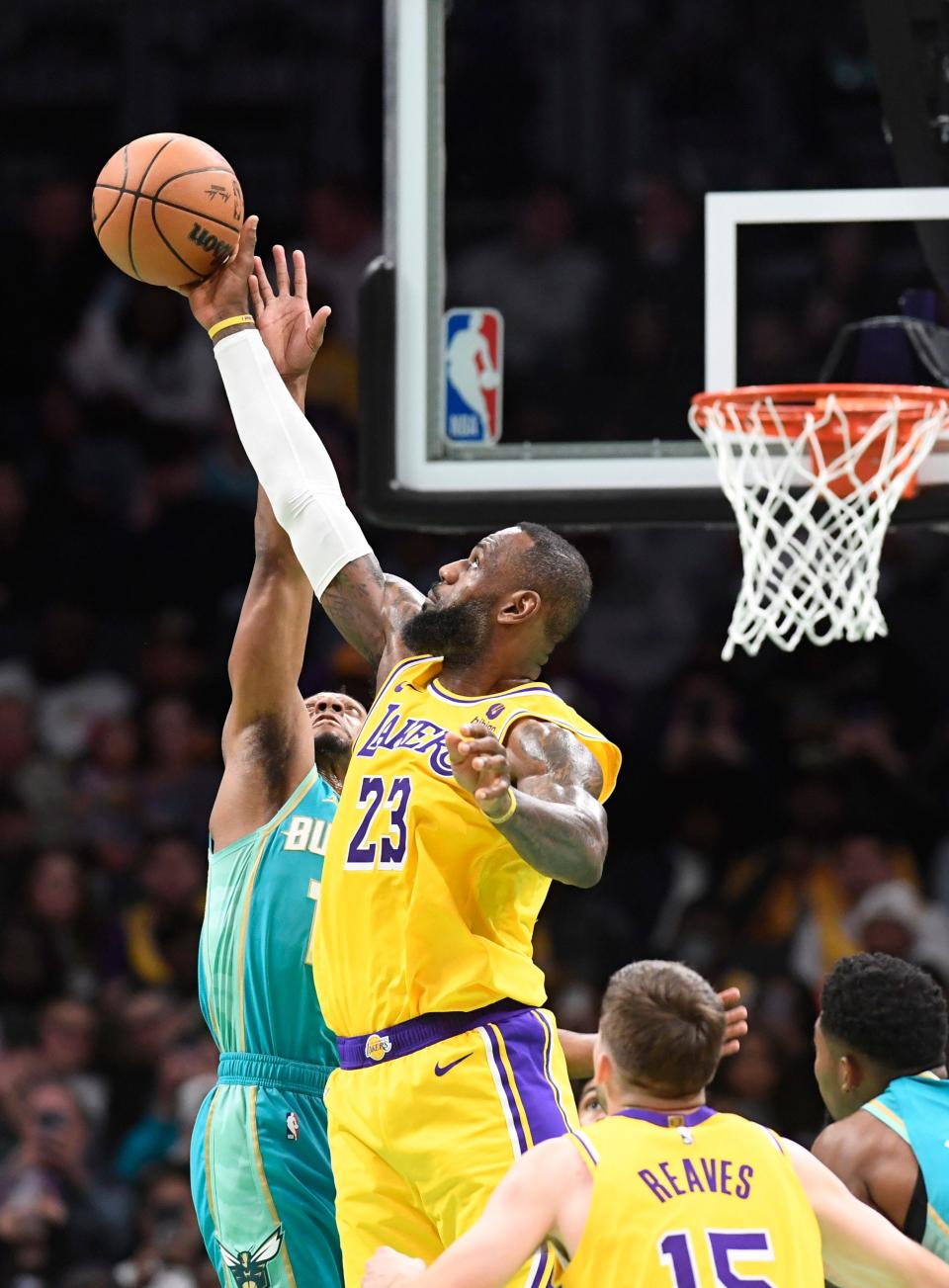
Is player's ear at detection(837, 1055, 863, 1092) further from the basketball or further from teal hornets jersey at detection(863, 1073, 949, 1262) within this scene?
the basketball

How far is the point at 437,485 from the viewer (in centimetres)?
615

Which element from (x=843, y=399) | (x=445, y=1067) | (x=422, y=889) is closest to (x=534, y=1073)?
(x=445, y=1067)

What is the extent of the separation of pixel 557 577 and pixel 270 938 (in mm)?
1098

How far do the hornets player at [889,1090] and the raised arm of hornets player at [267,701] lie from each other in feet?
4.45

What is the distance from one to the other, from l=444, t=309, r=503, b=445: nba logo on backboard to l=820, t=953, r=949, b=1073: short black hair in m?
2.35

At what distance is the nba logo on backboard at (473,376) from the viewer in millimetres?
6309

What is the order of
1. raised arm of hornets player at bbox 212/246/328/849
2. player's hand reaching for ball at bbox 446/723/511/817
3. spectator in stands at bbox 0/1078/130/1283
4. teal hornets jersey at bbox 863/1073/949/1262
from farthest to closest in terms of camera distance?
1. spectator in stands at bbox 0/1078/130/1283
2. raised arm of hornets player at bbox 212/246/328/849
3. teal hornets jersey at bbox 863/1073/949/1262
4. player's hand reaching for ball at bbox 446/723/511/817

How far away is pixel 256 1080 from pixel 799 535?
3.36m

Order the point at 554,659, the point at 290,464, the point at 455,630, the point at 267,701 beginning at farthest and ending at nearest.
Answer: the point at 554,659 < the point at 267,701 < the point at 290,464 < the point at 455,630

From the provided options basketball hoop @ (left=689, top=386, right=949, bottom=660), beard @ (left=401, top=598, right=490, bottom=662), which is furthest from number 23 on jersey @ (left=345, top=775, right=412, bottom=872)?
basketball hoop @ (left=689, top=386, right=949, bottom=660)

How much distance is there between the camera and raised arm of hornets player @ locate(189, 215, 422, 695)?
4516 millimetres

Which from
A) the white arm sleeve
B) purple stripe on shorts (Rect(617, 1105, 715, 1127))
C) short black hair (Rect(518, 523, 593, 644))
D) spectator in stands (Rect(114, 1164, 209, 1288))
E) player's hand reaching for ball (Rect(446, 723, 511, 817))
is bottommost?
spectator in stands (Rect(114, 1164, 209, 1288))

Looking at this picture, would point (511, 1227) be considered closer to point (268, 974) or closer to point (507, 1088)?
point (507, 1088)

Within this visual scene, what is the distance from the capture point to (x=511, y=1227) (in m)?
3.20
